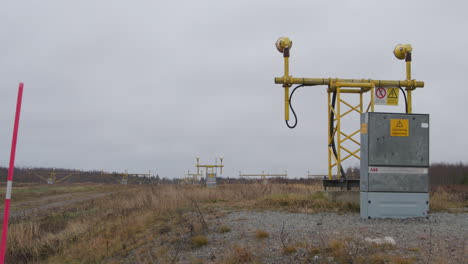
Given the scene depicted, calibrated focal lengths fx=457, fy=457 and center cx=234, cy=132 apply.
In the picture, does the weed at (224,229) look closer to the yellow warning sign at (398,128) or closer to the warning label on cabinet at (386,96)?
the yellow warning sign at (398,128)

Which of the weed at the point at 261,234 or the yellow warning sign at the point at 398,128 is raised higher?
the yellow warning sign at the point at 398,128

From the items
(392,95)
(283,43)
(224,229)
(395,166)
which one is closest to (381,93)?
(392,95)

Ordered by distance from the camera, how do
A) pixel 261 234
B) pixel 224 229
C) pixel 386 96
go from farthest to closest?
pixel 386 96, pixel 224 229, pixel 261 234

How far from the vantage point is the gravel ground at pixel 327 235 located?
6375mm

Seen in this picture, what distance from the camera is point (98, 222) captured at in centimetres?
1323

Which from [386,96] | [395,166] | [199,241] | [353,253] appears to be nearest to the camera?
[353,253]

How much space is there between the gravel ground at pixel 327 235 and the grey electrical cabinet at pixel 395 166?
1.16 feet

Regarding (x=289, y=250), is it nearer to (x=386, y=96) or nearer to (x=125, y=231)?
(x=125, y=231)

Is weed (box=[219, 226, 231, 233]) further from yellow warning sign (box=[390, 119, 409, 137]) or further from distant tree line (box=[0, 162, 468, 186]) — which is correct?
distant tree line (box=[0, 162, 468, 186])

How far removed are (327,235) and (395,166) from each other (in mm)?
3172

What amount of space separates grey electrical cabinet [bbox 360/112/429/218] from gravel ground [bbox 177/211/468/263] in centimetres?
35

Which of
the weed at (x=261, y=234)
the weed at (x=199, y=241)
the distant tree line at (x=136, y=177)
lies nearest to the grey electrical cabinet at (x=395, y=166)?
the weed at (x=261, y=234)

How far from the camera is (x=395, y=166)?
381 inches

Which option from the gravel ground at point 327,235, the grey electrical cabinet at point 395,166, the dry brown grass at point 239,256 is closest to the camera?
the gravel ground at point 327,235
